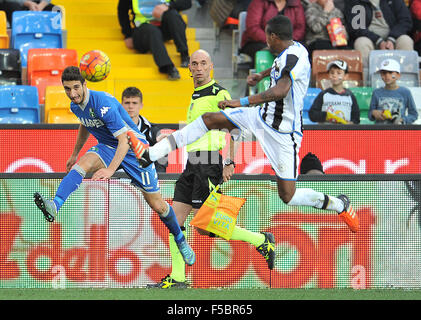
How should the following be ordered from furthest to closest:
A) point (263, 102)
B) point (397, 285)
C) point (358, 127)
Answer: point (358, 127) → point (397, 285) → point (263, 102)

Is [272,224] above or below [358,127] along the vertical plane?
below

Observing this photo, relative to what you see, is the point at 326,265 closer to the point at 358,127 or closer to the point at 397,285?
the point at 397,285

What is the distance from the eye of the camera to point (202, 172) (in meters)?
7.83

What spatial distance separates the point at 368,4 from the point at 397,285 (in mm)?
5809

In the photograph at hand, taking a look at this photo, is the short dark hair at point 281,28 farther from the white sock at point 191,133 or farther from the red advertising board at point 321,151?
the red advertising board at point 321,151

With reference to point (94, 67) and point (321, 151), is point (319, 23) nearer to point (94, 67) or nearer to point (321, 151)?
point (321, 151)

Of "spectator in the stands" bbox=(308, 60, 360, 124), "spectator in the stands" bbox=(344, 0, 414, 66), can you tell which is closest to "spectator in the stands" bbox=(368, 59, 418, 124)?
"spectator in the stands" bbox=(308, 60, 360, 124)

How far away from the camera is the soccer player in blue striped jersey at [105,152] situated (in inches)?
290

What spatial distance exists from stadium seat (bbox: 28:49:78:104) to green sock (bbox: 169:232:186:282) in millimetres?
4179

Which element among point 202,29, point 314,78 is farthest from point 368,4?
point 202,29

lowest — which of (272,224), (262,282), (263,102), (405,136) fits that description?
(262,282)

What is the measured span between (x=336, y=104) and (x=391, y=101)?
0.74 metres

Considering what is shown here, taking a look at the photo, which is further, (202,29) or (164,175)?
(202,29)

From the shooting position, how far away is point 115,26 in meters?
13.3
